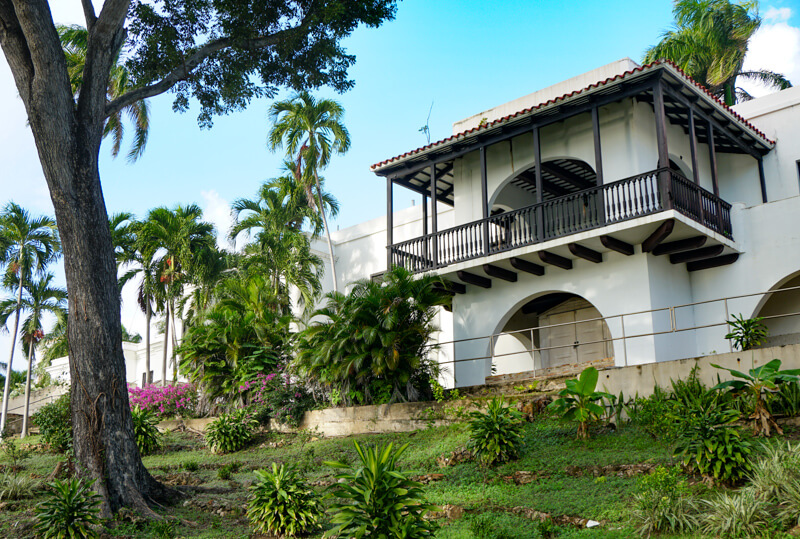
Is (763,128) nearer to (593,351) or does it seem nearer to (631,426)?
(593,351)

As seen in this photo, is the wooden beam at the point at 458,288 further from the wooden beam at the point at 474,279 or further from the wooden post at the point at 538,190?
the wooden post at the point at 538,190

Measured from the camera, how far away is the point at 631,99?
16250mm

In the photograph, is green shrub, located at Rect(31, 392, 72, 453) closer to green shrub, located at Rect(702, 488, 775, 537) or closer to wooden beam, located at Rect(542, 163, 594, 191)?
wooden beam, located at Rect(542, 163, 594, 191)

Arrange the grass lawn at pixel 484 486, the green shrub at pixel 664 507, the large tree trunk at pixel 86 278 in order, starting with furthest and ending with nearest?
the large tree trunk at pixel 86 278
the grass lawn at pixel 484 486
the green shrub at pixel 664 507

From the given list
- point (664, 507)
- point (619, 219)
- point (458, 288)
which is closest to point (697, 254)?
point (619, 219)

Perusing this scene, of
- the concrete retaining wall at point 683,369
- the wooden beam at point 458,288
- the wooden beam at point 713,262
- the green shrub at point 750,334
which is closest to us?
the concrete retaining wall at point 683,369

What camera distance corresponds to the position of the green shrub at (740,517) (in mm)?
7285

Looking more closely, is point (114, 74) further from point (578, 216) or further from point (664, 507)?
point (664, 507)

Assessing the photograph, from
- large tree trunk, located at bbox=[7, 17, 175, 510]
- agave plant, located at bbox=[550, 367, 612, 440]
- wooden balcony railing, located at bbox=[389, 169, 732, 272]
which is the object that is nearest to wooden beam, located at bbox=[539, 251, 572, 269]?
wooden balcony railing, located at bbox=[389, 169, 732, 272]

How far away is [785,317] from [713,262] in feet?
7.19

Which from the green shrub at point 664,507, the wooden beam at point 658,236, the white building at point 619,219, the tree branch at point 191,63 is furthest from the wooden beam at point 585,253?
the green shrub at point 664,507

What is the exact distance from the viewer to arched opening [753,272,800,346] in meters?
16.2

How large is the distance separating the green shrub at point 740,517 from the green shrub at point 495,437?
396 cm

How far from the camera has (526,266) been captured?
55.0 ft
